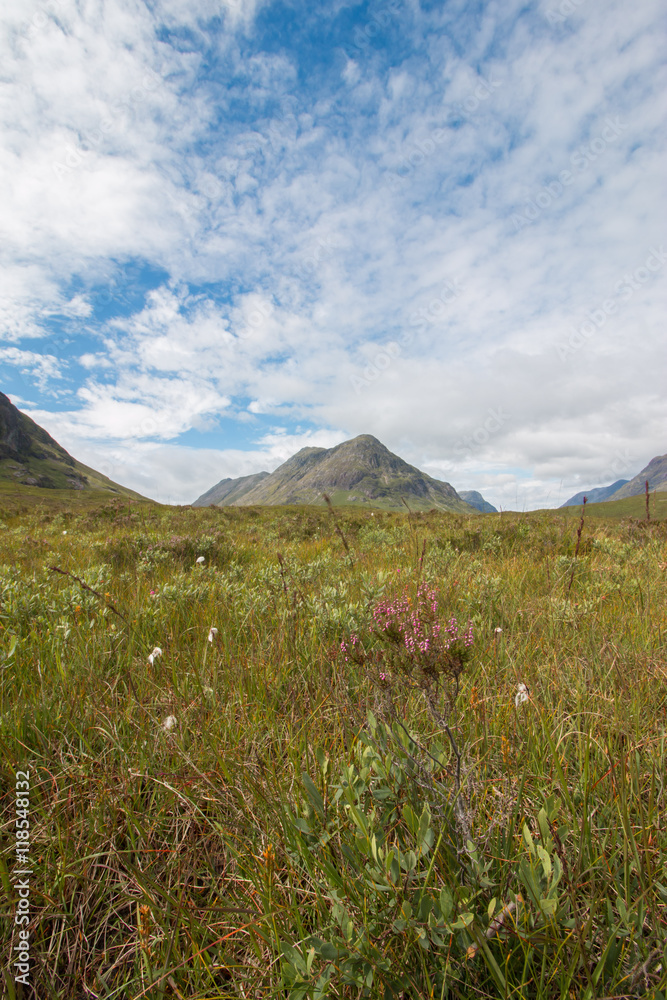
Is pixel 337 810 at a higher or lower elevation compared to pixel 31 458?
lower

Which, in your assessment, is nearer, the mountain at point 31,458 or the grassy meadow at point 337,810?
the grassy meadow at point 337,810

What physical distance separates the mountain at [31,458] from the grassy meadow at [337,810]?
547 ft

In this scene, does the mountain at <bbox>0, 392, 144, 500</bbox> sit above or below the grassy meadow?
above

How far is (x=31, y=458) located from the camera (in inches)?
6786

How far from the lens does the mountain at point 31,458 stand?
15100cm

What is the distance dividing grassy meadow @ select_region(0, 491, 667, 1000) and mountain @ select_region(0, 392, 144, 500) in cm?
16682

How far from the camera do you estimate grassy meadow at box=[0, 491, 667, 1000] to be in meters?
1.33

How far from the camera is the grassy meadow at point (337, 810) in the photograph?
133 cm

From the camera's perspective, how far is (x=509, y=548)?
910 cm

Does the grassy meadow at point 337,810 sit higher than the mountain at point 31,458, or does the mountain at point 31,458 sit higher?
the mountain at point 31,458

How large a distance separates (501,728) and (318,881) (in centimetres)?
137

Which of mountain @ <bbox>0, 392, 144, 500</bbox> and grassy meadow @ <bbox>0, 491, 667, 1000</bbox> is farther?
mountain @ <bbox>0, 392, 144, 500</bbox>

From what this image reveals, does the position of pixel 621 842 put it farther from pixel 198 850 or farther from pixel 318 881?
pixel 198 850

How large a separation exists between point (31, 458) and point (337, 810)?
21404 centimetres
